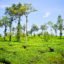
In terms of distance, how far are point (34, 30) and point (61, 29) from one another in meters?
28.1

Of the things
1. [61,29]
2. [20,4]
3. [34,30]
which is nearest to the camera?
[20,4]

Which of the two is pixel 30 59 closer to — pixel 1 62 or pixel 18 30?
pixel 1 62

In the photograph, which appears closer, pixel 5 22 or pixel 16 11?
pixel 16 11

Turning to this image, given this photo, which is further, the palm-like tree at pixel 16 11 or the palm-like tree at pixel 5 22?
the palm-like tree at pixel 5 22

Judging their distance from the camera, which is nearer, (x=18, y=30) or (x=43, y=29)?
(x=18, y=30)

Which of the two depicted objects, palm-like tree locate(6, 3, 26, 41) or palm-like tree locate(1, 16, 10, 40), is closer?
palm-like tree locate(6, 3, 26, 41)

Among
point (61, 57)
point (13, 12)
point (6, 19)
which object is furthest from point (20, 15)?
point (61, 57)

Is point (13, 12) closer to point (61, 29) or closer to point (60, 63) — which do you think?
point (61, 29)

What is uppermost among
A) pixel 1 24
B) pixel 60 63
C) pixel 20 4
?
pixel 20 4

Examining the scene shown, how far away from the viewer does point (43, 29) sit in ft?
440

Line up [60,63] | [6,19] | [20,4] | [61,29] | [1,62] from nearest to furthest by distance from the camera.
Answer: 1. [1,62]
2. [60,63]
3. [20,4]
4. [6,19]
5. [61,29]

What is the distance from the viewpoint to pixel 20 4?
9594 cm

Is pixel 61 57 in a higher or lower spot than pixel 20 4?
lower

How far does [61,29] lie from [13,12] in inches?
1534
